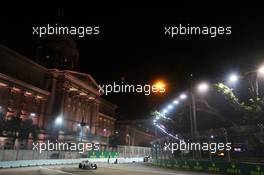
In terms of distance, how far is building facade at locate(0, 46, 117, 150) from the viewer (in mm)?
77000

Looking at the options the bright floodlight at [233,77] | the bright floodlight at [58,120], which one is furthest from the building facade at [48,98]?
the bright floodlight at [233,77]

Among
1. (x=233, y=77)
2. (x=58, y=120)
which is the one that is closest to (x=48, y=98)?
(x=58, y=120)

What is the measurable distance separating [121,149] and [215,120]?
2059 inches

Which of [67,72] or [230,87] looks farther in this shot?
[67,72]

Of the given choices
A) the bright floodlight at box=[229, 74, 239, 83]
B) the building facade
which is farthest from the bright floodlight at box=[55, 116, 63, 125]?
the bright floodlight at box=[229, 74, 239, 83]

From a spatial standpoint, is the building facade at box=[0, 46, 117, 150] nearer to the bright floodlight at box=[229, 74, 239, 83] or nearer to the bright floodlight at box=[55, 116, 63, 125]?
the bright floodlight at box=[55, 116, 63, 125]

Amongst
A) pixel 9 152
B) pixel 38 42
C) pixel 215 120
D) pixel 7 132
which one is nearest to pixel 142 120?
pixel 38 42

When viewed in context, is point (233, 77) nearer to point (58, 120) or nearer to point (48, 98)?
point (58, 120)

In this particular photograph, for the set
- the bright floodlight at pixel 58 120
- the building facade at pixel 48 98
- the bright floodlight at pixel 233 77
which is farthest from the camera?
the bright floodlight at pixel 58 120

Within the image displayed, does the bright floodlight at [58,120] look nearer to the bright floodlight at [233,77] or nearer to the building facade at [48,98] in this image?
the building facade at [48,98]

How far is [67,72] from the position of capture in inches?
3804

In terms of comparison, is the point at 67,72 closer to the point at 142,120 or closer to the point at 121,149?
the point at 121,149

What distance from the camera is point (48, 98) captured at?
305ft

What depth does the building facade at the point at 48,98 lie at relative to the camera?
77.0 m
